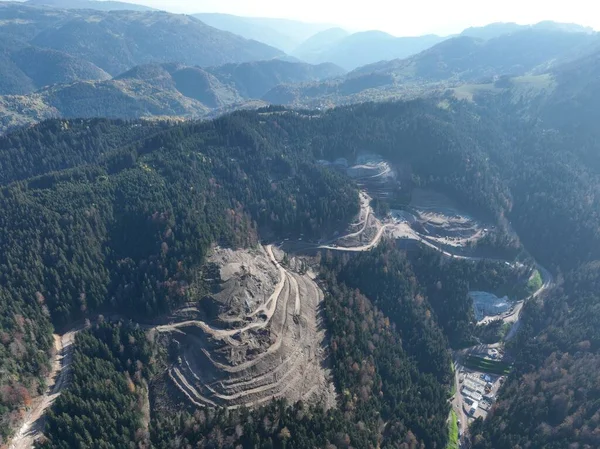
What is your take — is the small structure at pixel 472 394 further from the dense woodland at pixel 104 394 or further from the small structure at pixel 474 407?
the dense woodland at pixel 104 394

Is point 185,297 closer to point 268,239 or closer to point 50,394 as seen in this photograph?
point 50,394

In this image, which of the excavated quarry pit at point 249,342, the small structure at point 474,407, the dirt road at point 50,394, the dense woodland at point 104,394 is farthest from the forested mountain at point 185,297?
the small structure at point 474,407

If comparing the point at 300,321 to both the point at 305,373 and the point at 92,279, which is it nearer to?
the point at 305,373

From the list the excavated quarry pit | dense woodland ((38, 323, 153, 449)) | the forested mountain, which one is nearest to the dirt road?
dense woodland ((38, 323, 153, 449))

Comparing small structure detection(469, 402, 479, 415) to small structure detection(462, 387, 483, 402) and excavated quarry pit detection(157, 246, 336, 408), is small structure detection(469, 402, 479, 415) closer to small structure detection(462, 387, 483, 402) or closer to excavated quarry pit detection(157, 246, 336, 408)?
small structure detection(462, 387, 483, 402)

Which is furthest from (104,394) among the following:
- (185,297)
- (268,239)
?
(268,239)

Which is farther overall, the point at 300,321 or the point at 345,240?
the point at 345,240

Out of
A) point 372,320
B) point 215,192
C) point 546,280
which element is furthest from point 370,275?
point 546,280
